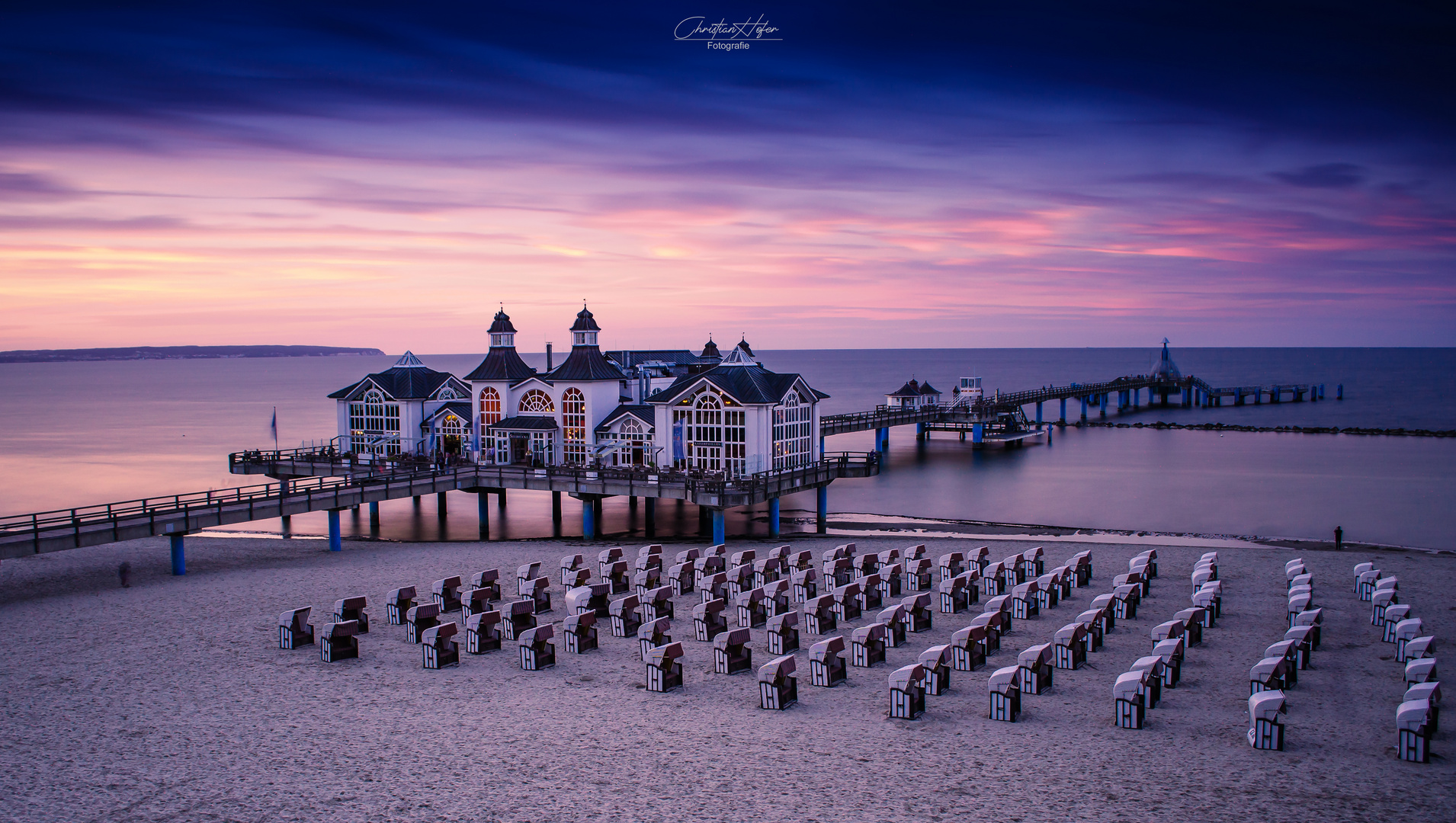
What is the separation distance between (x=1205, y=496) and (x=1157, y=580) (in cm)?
2377

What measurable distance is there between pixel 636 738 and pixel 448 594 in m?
8.98

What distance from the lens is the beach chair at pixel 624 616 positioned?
18.5 meters

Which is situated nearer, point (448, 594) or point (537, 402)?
point (448, 594)

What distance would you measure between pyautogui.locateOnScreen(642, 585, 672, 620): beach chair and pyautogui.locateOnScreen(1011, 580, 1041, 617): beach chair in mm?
6745

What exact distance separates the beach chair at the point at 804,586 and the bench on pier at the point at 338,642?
8.78 m

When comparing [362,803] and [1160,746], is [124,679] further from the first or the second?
[1160,746]

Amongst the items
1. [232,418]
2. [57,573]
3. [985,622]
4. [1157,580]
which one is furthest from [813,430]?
[232,418]

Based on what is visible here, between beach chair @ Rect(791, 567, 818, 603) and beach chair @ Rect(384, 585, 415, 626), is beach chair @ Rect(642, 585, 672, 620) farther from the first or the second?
beach chair @ Rect(384, 585, 415, 626)

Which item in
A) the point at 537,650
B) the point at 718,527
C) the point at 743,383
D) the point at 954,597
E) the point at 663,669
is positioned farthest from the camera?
the point at 743,383

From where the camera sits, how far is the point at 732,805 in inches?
440

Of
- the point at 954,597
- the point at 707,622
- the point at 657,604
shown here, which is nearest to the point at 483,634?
the point at 657,604

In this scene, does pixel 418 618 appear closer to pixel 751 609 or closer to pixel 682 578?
pixel 751 609

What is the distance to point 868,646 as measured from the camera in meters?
16.5

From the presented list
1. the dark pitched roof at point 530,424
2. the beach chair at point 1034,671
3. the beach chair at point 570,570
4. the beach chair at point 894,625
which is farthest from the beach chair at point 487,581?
the dark pitched roof at point 530,424
